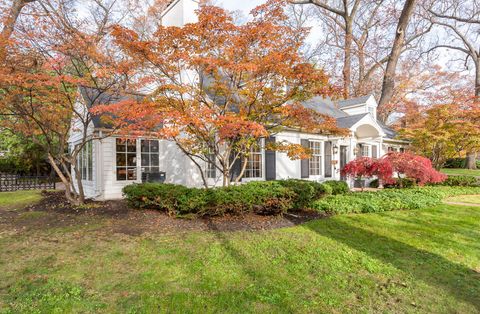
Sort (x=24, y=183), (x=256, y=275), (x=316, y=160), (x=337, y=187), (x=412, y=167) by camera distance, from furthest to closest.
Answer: (x=24, y=183) < (x=316, y=160) < (x=412, y=167) < (x=337, y=187) < (x=256, y=275)

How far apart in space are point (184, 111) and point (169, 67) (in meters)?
1.27

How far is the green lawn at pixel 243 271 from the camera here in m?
2.91

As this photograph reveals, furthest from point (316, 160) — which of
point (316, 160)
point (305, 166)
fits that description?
point (305, 166)

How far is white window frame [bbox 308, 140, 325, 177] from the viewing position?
12.3 metres

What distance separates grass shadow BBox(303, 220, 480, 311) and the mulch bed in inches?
43.4

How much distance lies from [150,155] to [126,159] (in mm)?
882

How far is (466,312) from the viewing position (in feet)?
9.09

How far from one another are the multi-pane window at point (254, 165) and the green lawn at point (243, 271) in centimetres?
504

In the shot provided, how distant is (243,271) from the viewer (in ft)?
12.1

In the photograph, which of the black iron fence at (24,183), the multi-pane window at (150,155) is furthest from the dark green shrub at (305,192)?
the black iron fence at (24,183)

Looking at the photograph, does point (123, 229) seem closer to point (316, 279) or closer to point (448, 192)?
point (316, 279)

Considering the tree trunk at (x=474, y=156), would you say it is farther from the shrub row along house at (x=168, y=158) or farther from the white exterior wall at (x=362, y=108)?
the shrub row along house at (x=168, y=158)

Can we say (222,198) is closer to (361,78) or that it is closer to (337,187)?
(337,187)

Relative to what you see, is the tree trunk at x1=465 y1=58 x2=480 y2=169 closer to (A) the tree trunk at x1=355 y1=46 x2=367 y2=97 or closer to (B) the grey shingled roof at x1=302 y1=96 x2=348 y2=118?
(A) the tree trunk at x1=355 y1=46 x2=367 y2=97
